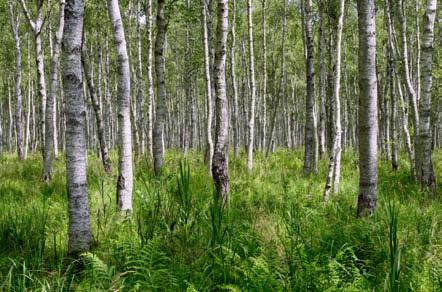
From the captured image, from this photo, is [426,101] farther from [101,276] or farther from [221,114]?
[101,276]

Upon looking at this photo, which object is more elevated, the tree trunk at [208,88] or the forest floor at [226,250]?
the tree trunk at [208,88]

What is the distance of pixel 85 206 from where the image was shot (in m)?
4.18

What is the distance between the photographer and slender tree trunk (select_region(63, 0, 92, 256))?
4.14m

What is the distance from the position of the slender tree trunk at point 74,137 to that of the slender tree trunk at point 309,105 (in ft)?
24.7

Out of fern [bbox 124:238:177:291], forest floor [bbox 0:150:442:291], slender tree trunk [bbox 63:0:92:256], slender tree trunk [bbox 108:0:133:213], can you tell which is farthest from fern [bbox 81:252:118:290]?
slender tree trunk [bbox 108:0:133:213]

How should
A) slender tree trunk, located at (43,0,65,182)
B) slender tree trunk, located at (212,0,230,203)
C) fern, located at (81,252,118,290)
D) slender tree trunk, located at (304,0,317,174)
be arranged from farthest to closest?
slender tree trunk, located at (304,0,317,174)
slender tree trunk, located at (43,0,65,182)
slender tree trunk, located at (212,0,230,203)
fern, located at (81,252,118,290)

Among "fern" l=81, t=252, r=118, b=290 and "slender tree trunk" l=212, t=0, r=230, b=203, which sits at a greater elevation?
"slender tree trunk" l=212, t=0, r=230, b=203

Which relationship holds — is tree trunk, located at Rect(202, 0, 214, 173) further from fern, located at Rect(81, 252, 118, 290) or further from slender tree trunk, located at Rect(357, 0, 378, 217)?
fern, located at Rect(81, 252, 118, 290)

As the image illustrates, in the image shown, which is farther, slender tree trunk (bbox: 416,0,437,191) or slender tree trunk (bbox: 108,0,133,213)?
slender tree trunk (bbox: 416,0,437,191)

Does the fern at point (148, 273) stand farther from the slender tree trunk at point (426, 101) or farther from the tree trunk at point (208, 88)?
the tree trunk at point (208, 88)

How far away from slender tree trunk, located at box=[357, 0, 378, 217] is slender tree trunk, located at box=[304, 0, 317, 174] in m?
5.42

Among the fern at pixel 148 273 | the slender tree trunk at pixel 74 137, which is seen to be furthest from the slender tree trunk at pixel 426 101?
the slender tree trunk at pixel 74 137

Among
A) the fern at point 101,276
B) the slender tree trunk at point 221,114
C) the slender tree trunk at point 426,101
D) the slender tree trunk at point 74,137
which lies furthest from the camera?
the slender tree trunk at point 426,101

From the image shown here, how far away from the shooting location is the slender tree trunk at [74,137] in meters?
4.14
